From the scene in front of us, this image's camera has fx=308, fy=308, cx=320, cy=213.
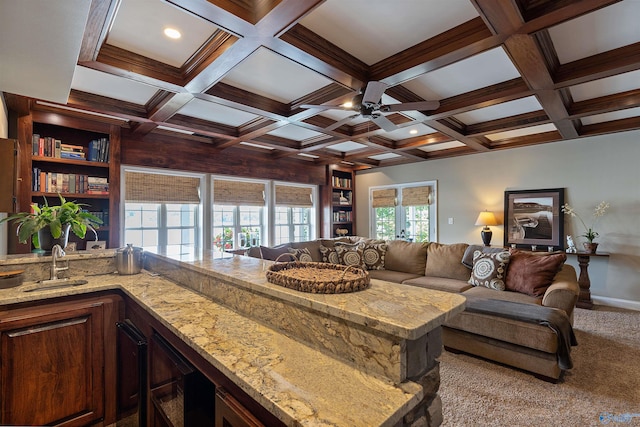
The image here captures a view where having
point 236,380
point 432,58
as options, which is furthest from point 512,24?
point 236,380

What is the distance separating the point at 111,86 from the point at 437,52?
307 centimetres

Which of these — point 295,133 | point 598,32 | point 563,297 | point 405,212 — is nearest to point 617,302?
point 563,297

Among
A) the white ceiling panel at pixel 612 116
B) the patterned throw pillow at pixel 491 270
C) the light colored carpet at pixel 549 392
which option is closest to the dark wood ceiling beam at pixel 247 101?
the patterned throw pillow at pixel 491 270

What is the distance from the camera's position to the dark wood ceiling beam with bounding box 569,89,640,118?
324cm

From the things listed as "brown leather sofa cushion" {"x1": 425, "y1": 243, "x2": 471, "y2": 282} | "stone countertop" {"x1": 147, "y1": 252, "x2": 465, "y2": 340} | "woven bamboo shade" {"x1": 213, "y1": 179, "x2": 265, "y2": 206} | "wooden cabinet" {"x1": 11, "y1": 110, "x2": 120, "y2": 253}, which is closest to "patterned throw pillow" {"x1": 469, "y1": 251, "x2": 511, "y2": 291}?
"brown leather sofa cushion" {"x1": 425, "y1": 243, "x2": 471, "y2": 282}

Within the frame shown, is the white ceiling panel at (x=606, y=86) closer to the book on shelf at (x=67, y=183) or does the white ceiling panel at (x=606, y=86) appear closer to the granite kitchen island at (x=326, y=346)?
the granite kitchen island at (x=326, y=346)

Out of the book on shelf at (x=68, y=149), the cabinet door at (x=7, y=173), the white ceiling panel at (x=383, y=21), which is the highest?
the white ceiling panel at (x=383, y=21)

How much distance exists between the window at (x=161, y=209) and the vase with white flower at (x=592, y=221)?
18.6 feet

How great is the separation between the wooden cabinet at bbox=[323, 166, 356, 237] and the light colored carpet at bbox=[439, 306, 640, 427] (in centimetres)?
435

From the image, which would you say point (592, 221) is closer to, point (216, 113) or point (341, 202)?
point (341, 202)

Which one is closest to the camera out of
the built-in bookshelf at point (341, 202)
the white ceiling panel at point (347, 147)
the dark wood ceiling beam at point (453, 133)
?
the dark wood ceiling beam at point (453, 133)

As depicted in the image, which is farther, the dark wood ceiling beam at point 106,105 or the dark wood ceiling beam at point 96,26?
the dark wood ceiling beam at point 106,105

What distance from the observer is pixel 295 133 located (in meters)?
4.86

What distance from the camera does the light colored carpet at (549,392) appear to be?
77.8 inches
